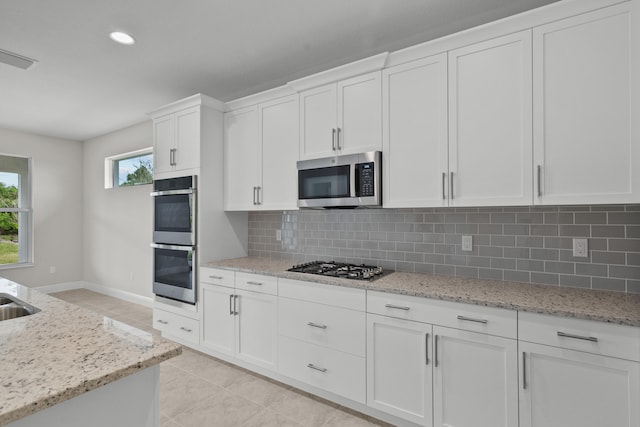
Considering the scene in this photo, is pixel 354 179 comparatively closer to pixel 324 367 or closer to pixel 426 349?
pixel 426 349

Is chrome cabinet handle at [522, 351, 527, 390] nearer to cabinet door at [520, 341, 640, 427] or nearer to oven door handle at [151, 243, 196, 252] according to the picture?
cabinet door at [520, 341, 640, 427]

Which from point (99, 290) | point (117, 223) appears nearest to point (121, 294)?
point (99, 290)

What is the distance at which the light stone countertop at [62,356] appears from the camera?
85cm

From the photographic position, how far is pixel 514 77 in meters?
1.95

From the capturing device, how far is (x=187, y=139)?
10.8ft

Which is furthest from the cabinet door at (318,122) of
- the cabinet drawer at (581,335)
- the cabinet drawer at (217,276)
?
the cabinet drawer at (581,335)

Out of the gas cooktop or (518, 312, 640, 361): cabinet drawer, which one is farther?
the gas cooktop

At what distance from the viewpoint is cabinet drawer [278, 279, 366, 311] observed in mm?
2232

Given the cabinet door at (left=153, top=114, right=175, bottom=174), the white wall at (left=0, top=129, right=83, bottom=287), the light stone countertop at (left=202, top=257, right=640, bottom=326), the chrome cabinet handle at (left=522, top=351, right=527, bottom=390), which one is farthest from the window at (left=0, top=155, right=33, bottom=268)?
the chrome cabinet handle at (left=522, top=351, right=527, bottom=390)

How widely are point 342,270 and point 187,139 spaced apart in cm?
203

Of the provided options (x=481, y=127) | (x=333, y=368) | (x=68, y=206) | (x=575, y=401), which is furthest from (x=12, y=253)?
(x=575, y=401)

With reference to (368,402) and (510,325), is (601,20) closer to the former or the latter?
(510,325)

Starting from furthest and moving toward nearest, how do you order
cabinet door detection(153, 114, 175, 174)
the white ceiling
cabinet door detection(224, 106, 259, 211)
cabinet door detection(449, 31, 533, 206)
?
cabinet door detection(153, 114, 175, 174) → cabinet door detection(224, 106, 259, 211) → the white ceiling → cabinet door detection(449, 31, 533, 206)

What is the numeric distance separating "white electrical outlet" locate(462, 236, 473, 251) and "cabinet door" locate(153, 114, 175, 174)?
2883 mm
